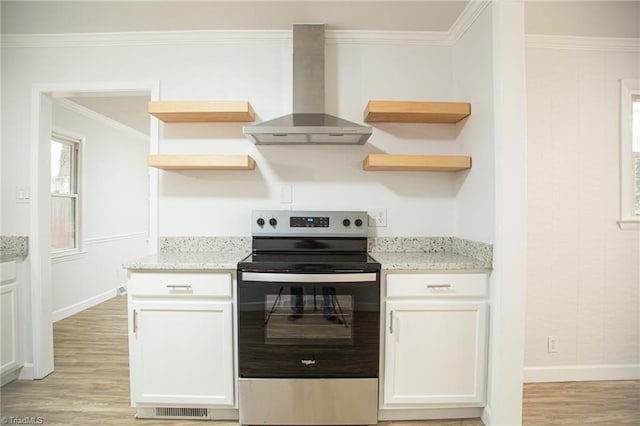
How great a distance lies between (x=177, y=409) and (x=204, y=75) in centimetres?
219

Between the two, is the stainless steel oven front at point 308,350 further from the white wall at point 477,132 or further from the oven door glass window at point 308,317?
the white wall at point 477,132

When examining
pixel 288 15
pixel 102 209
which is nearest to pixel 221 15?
pixel 288 15

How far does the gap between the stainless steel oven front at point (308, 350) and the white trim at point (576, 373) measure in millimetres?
1345

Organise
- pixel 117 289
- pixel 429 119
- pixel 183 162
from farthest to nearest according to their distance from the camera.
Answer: pixel 117 289 → pixel 429 119 → pixel 183 162

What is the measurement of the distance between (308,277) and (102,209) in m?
3.83

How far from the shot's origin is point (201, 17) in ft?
6.72

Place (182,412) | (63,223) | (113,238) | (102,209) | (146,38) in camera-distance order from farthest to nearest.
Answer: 1. (113,238)
2. (102,209)
3. (63,223)
4. (146,38)
5. (182,412)

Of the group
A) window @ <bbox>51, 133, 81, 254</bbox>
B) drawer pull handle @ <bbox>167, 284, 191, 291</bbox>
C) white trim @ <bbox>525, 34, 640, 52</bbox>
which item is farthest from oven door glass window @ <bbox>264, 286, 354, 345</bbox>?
window @ <bbox>51, 133, 81, 254</bbox>

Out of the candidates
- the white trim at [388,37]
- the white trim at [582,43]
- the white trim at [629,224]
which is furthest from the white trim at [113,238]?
the white trim at [629,224]

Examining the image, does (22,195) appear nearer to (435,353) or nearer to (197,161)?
(197,161)

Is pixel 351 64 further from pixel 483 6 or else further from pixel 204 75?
pixel 204 75

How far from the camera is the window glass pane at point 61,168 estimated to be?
3549 millimetres

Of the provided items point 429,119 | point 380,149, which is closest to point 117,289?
point 380,149

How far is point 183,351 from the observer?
1.76 m
